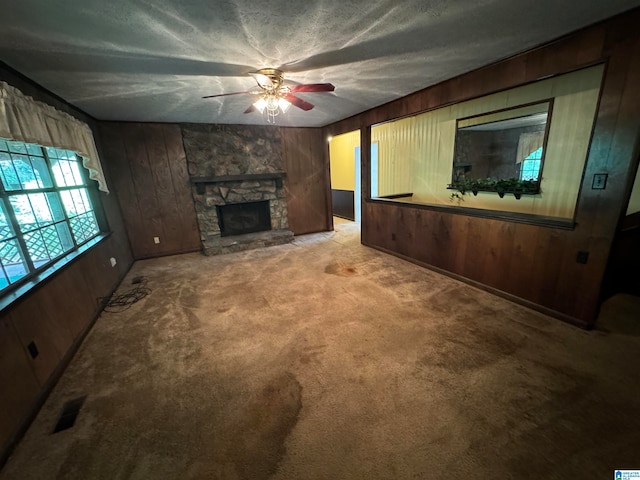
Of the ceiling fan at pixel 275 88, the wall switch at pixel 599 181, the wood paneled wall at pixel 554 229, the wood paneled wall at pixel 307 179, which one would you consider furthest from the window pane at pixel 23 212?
the wall switch at pixel 599 181

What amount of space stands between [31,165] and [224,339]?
7.80 feet

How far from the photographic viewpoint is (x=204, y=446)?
4.42ft

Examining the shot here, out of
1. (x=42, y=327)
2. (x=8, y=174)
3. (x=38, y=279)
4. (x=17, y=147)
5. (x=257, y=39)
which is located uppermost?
(x=257, y=39)

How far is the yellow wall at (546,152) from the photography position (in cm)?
229

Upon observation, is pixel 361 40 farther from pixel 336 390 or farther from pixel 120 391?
pixel 120 391

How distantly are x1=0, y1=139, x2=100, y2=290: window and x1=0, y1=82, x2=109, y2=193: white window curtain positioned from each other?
0.18 metres

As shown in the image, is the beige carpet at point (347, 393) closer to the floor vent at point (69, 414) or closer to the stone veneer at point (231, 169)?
the floor vent at point (69, 414)

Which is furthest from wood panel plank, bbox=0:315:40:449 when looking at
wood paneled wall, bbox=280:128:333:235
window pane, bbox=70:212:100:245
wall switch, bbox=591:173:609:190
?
wood paneled wall, bbox=280:128:333:235

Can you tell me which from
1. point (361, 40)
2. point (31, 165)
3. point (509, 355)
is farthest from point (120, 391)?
point (361, 40)

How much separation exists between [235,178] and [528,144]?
442 centimetres

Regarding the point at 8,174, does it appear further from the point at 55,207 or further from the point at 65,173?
the point at 65,173

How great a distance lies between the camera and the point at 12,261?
1.82m

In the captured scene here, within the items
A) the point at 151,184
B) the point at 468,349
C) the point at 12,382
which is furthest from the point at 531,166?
the point at 151,184

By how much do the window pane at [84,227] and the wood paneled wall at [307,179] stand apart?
3.22 m
